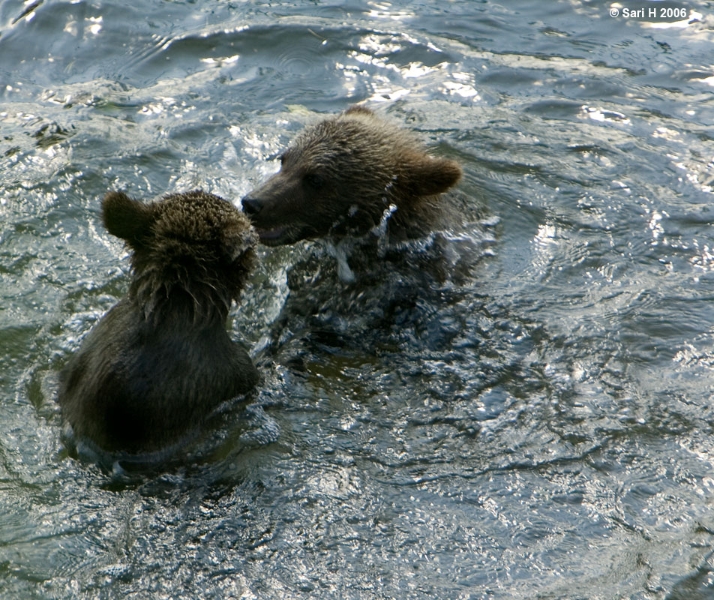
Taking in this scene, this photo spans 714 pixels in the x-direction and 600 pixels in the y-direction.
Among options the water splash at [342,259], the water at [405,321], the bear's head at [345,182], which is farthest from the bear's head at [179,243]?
the water splash at [342,259]

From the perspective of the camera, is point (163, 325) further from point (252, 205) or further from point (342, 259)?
point (342, 259)

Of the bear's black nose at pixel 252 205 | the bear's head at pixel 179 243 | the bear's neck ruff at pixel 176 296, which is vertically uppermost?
the bear's head at pixel 179 243

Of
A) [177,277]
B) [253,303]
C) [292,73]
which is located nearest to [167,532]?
[177,277]

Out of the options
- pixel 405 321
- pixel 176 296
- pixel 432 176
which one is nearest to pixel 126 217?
pixel 176 296

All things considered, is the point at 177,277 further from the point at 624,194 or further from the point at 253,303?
the point at 624,194

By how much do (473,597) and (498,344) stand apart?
7.74 ft

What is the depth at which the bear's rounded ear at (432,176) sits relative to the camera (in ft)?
21.7

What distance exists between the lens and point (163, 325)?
4719 millimetres

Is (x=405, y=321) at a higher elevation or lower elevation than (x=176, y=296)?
lower

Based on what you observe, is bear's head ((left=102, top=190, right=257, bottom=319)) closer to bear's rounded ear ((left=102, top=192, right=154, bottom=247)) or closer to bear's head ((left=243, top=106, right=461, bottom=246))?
bear's rounded ear ((left=102, top=192, right=154, bottom=247))

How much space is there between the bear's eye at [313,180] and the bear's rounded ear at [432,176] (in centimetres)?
69

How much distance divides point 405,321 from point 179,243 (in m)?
2.50

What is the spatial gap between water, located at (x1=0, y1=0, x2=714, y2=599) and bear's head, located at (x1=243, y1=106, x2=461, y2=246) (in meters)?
0.47

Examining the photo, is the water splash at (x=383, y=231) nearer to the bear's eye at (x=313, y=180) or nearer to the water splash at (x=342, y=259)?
the water splash at (x=342, y=259)
